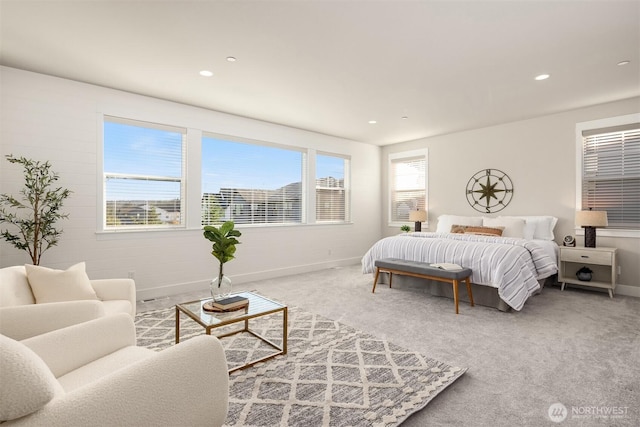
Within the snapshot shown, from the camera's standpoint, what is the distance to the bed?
356 cm

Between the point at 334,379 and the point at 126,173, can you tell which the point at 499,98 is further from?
the point at 126,173

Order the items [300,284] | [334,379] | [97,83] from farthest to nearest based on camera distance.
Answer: [300,284] → [97,83] → [334,379]

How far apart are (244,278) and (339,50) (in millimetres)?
3455

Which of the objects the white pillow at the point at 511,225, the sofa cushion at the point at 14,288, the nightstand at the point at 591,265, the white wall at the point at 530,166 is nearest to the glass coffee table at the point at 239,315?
the sofa cushion at the point at 14,288

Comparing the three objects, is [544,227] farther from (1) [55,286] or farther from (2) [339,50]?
(1) [55,286]

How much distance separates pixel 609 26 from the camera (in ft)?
8.46

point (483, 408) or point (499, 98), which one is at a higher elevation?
point (499, 98)

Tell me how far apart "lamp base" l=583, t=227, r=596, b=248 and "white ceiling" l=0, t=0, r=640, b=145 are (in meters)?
1.69

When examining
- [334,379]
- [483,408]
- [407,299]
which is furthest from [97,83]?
[483,408]

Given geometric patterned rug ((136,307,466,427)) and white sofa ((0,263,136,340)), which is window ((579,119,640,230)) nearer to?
geometric patterned rug ((136,307,466,427))

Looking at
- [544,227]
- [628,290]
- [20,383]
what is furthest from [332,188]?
[20,383]

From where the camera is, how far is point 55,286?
2.22 metres

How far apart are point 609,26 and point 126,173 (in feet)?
16.3

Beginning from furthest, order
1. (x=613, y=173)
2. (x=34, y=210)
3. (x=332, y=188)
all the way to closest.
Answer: (x=332, y=188), (x=613, y=173), (x=34, y=210)
